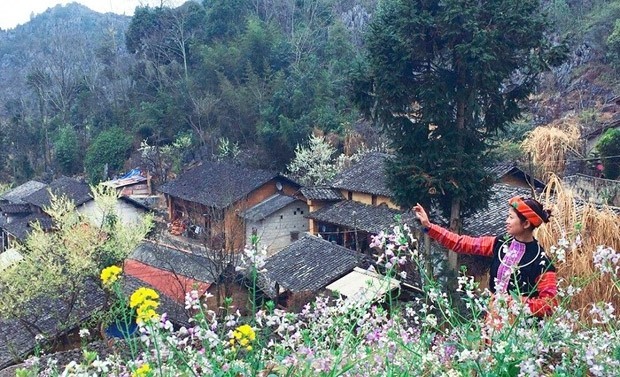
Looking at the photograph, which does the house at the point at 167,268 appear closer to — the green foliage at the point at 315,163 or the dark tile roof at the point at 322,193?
the dark tile roof at the point at 322,193

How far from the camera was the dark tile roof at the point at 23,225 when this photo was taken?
2205 cm

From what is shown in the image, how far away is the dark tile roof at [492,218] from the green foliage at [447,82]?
3.10 feet

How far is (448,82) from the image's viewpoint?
1197cm

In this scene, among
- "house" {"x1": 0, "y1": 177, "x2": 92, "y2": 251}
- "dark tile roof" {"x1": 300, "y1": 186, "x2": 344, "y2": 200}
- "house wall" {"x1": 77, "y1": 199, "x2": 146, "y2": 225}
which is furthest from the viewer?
"house" {"x1": 0, "y1": 177, "x2": 92, "y2": 251}

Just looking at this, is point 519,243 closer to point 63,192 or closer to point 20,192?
point 63,192

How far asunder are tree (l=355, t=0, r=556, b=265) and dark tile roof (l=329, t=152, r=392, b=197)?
467cm

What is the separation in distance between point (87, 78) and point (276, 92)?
62.2 ft

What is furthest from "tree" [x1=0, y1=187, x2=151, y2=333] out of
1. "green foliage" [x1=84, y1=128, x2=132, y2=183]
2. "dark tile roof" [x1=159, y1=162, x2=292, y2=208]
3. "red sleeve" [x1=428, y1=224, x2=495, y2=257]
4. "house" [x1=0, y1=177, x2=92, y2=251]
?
"green foliage" [x1=84, y1=128, x2=132, y2=183]

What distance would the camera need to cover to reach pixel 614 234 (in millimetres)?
4156

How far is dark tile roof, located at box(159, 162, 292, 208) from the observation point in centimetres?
2086

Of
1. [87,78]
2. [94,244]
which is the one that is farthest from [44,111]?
[94,244]

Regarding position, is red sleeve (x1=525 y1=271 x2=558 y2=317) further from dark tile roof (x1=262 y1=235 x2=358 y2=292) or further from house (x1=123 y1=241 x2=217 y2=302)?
house (x1=123 y1=241 x2=217 y2=302)

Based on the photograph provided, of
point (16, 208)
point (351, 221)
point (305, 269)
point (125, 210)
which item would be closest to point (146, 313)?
point (305, 269)

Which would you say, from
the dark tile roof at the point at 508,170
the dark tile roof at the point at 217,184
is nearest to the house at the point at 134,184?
the dark tile roof at the point at 217,184
